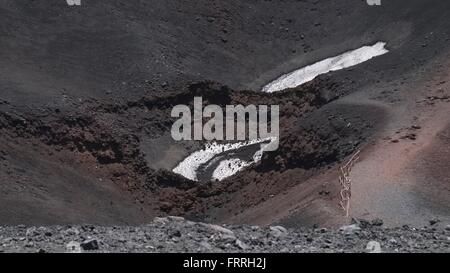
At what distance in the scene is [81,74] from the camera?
3172 cm

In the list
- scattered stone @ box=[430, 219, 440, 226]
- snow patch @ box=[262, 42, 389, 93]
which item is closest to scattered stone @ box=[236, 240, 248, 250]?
scattered stone @ box=[430, 219, 440, 226]

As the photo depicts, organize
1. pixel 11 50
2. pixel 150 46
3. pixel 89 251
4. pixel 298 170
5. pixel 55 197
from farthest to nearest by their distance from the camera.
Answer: pixel 150 46 < pixel 11 50 < pixel 298 170 < pixel 55 197 < pixel 89 251

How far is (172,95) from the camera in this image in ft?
106

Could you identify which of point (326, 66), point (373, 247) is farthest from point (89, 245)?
point (326, 66)

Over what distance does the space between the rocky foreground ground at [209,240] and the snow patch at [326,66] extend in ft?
70.9

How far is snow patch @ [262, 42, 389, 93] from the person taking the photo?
118ft

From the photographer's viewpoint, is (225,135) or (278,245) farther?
(225,135)

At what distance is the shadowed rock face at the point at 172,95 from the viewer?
77.8 ft

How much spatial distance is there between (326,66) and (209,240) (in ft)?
82.3

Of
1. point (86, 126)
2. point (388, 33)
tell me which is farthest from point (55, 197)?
point (388, 33)

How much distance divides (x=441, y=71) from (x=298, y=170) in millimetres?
5946

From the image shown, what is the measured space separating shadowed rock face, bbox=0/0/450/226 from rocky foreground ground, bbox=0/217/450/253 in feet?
15.7

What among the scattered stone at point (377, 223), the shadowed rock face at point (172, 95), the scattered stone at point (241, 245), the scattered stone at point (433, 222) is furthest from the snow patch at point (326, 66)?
the scattered stone at point (241, 245)

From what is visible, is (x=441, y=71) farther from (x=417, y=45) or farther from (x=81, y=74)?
(x=81, y=74)
